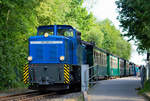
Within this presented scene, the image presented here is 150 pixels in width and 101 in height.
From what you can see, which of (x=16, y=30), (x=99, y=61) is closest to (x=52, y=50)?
(x=16, y=30)

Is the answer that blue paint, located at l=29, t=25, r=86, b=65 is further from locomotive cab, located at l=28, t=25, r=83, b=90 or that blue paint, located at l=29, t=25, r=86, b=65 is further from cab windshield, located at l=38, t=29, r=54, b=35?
cab windshield, located at l=38, t=29, r=54, b=35

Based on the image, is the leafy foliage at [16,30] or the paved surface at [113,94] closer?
the paved surface at [113,94]

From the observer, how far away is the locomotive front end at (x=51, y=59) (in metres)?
13.7

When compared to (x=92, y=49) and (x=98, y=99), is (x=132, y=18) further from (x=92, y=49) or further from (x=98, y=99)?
(x=98, y=99)

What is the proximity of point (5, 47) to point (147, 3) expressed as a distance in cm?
1036

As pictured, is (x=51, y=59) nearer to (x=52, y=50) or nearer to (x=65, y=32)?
(x=52, y=50)

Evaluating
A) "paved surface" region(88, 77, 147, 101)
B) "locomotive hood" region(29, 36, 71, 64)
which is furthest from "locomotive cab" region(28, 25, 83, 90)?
"paved surface" region(88, 77, 147, 101)

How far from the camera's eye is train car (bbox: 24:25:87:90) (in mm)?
13758

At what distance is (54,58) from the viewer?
14.3 m

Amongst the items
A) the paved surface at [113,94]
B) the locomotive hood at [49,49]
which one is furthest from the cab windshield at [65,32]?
the paved surface at [113,94]

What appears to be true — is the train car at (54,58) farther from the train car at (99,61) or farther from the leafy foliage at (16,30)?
the train car at (99,61)

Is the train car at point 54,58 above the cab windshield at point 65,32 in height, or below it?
below

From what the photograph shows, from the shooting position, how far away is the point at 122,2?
1636cm

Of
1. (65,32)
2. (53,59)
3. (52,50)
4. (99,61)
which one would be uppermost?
(65,32)
